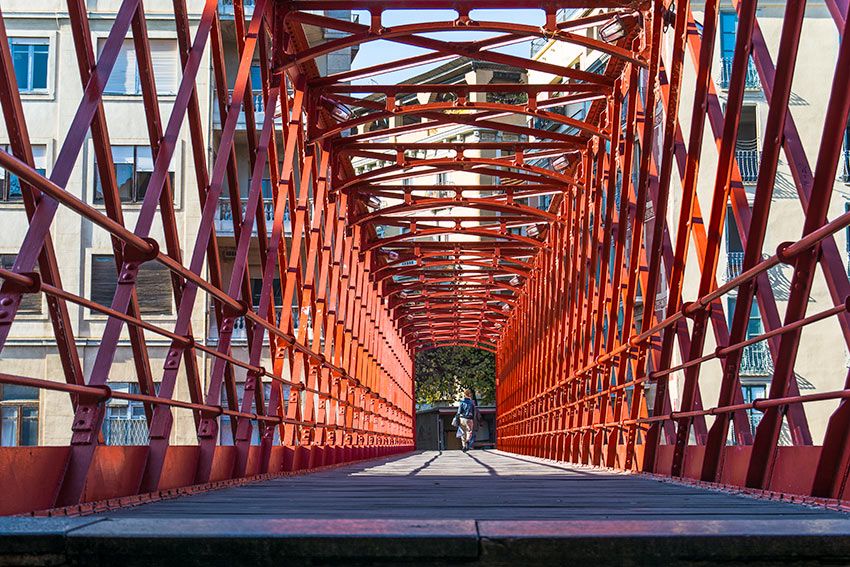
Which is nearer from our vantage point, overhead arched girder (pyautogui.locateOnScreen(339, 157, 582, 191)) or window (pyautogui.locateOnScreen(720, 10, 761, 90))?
overhead arched girder (pyautogui.locateOnScreen(339, 157, 582, 191))

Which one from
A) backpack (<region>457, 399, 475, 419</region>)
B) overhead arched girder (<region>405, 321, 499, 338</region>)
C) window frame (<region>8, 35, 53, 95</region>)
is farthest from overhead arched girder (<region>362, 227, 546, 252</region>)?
backpack (<region>457, 399, 475, 419</region>)

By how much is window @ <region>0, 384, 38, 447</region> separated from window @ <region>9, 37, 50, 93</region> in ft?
23.0

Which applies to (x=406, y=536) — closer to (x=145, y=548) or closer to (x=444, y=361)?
(x=145, y=548)

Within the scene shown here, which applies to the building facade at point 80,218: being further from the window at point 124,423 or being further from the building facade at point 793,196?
the building facade at point 793,196

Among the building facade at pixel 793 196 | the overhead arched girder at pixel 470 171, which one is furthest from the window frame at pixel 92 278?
the building facade at pixel 793 196

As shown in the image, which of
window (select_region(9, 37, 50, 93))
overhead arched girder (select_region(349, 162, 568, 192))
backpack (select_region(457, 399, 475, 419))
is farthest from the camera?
backpack (select_region(457, 399, 475, 419))

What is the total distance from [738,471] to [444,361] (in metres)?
49.4

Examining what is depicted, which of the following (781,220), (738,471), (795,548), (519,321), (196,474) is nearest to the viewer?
(795,548)

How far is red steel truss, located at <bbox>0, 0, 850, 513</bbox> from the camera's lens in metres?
5.09

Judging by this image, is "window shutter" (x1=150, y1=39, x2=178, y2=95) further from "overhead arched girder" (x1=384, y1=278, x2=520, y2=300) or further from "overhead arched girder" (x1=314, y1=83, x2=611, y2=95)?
"overhead arched girder" (x1=314, y1=83, x2=611, y2=95)

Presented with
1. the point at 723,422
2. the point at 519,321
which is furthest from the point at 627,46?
the point at 519,321

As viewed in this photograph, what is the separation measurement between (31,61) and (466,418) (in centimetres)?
1985

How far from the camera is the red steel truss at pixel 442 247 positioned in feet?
16.7

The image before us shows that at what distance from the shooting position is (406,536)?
2641 mm
